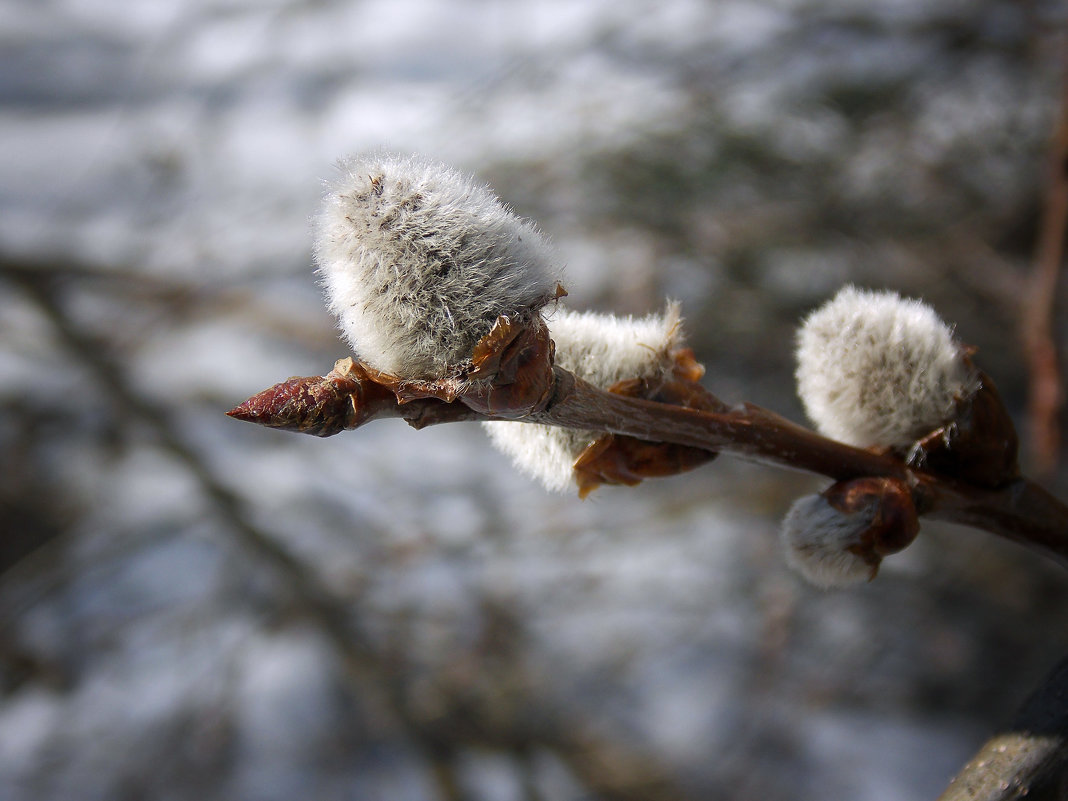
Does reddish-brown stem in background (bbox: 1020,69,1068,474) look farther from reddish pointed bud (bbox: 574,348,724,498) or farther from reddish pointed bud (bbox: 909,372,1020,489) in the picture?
reddish pointed bud (bbox: 574,348,724,498)

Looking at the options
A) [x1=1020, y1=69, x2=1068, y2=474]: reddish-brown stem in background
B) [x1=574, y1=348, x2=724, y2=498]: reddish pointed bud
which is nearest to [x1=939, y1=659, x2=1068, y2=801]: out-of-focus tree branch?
[x1=574, y1=348, x2=724, y2=498]: reddish pointed bud

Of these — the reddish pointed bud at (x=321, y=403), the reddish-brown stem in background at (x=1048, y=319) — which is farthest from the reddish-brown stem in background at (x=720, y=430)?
the reddish-brown stem in background at (x=1048, y=319)

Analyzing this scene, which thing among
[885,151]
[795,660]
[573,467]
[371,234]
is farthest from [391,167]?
[885,151]

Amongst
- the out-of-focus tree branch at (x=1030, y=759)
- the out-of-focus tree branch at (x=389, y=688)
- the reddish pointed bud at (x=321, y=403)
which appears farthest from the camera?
the out-of-focus tree branch at (x=389, y=688)

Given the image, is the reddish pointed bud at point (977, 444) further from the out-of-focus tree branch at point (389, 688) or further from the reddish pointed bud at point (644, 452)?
the out-of-focus tree branch at point (389, 688)

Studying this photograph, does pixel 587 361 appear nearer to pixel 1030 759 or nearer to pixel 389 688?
pixel 1030 759

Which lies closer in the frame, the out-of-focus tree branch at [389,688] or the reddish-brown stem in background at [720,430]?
the reddish-brown stem in background at [720,430]

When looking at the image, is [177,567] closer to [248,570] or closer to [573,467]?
[248,570]
